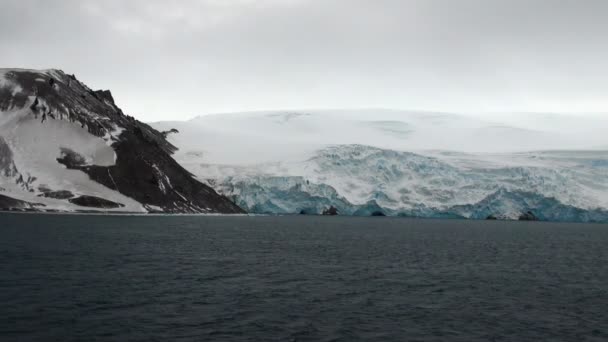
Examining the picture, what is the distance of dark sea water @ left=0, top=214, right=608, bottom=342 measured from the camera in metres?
28.9

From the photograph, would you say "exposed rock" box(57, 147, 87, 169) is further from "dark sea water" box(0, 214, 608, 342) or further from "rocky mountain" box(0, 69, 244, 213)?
"dark sea water" box(0, 214, 608, 342)

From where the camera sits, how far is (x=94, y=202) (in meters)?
140

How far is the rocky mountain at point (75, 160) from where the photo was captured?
138 metres

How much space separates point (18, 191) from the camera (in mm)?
133250

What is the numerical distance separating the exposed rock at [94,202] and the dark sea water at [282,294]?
70.5 metres

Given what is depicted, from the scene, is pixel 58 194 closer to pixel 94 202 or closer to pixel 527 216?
pixel 94 202

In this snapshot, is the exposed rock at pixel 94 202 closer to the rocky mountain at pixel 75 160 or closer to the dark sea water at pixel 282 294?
the rocky mountain at pixel 75 160

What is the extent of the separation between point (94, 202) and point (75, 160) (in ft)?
61.3

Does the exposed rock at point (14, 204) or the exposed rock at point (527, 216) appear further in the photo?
the exposed rock at point (527, 216)

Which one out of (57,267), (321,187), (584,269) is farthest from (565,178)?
(57,267)

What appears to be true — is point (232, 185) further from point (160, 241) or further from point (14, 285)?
point (14, 285)

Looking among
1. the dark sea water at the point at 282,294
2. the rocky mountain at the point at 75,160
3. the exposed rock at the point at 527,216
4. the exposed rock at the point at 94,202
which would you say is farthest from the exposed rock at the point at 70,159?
the exposed rock at the point at 527,216

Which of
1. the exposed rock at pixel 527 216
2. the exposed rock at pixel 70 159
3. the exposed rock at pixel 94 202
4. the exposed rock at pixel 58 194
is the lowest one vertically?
the exposed rock at pixel 527 216

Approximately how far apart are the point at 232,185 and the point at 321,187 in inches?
1199
